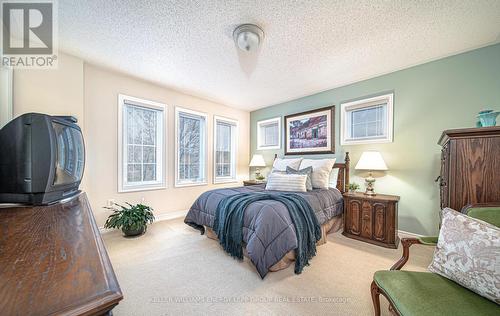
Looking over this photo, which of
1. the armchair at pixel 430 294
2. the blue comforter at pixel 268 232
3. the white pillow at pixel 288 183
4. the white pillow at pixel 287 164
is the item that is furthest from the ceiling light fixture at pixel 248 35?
the armchair at pixel 430 294

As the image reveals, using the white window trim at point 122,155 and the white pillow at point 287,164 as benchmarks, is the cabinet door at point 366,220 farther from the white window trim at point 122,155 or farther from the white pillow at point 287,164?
the white window trim at point 122,155

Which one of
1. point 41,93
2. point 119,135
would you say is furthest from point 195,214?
point 41,93

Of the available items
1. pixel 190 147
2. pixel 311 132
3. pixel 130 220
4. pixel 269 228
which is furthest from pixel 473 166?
pixel 190 147

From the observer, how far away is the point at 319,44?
2.29 meters

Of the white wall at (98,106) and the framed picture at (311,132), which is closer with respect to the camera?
the white wall at (98,106)

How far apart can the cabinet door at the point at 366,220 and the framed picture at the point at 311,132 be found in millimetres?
1223

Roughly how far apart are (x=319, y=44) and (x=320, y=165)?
6.11 ft

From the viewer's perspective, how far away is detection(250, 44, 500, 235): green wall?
2348 millimetres

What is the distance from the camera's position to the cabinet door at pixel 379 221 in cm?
259

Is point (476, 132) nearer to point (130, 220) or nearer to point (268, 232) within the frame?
point (268, 232)

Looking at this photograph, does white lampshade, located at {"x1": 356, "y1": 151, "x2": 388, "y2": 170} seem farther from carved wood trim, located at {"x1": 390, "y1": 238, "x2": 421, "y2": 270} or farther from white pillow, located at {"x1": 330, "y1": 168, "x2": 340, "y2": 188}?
carved wood trim, located at {"x1": 390, "y1": 238, "x2": 421, "y2": 270}

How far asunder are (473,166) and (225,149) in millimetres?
4083

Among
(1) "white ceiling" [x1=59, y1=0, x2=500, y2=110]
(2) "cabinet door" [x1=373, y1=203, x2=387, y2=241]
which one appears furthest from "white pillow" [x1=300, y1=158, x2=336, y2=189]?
(1) "white ceiling" [x1=59, y1=0, x2=500, y2=110]

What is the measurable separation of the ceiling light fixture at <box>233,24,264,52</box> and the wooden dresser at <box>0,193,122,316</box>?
6.90ft
